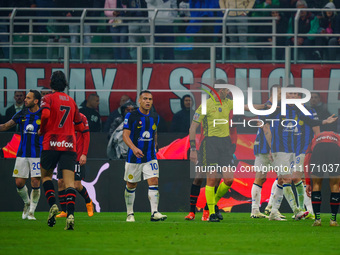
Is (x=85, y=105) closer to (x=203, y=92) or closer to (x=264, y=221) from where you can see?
(x=203, y=92)

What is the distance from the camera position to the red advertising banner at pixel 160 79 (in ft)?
54.9

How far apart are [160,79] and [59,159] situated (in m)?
6.97

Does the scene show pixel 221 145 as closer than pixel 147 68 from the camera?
Yes

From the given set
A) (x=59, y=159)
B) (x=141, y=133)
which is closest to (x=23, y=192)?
(x=141, y=133)

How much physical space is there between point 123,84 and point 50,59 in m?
1.80

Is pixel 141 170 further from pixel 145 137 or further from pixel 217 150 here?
pixel 217 150

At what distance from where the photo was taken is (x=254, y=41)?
63.6ft

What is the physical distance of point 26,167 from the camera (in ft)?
44.1

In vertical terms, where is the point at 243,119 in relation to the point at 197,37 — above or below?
below

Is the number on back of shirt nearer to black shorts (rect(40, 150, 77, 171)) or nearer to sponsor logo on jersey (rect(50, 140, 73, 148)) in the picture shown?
sponsor logo on jersey (rect(50, 140, 73, 148))

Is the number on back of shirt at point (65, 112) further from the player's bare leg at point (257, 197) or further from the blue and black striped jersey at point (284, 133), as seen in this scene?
the player's bare leg at point (257, 197)

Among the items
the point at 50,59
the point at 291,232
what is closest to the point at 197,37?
the point at 50,59

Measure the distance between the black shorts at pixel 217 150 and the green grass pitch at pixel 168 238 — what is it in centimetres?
107

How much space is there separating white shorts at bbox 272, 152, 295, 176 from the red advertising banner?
3.01 m
